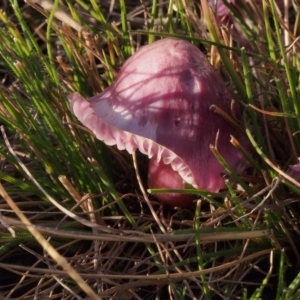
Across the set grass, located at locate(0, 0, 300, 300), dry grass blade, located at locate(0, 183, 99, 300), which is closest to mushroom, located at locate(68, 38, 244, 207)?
grass, located at locate(0, 0, 300, 300)

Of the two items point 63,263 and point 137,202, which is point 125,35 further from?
point 63,263

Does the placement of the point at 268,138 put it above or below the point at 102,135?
below

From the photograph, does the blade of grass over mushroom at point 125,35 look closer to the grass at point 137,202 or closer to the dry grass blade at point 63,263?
the grass at point 137,202

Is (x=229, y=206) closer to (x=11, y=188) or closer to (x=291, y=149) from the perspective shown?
(x=291, y=149)

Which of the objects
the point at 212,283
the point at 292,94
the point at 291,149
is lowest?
the point at 212,283

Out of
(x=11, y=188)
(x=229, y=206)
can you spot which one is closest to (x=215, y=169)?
(x=229, y=206)

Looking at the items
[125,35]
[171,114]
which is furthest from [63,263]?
[125,35]

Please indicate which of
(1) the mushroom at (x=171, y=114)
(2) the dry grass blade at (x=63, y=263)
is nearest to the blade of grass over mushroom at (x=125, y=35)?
(1) the mushroom at (x=171, y=114)
